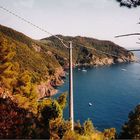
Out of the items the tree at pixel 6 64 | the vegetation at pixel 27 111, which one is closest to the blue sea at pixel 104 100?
the vegetation at pixel 27 111

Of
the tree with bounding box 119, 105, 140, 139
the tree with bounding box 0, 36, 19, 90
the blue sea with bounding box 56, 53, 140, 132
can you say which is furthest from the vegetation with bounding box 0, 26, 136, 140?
the blue sea with bounding box 56, 53, 140, 132

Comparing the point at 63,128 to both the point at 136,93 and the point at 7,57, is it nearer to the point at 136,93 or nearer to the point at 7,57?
the point at 7,57

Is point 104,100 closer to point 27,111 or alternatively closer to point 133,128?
point 133,128

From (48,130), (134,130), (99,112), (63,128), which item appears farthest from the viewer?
(99,112)

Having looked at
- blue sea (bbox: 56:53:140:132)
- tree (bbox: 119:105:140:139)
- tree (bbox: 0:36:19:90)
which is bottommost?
blue sea (bbox: 56:53:140:132)

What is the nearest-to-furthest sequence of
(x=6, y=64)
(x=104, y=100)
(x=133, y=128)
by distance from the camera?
(x=133, y=128) < (x=6, y=64) < (x=104, y=100)

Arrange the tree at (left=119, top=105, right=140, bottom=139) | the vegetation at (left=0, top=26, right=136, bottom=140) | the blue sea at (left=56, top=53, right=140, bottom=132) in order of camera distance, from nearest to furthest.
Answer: the vegetation at (left=0, top=26, right=136, bottom=140) < the tree at (left=119, top=105, right=140, bottom=139) < the blue sea at (left=56, top=53, right=140, bottom=132)

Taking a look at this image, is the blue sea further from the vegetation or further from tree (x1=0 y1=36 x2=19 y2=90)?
tree (x1=0 y1=36 x2=19 y2=90)

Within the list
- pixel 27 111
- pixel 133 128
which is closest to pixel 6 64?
pixel 27 111

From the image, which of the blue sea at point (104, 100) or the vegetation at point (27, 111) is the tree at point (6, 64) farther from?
the blue sea at point (104, 100)

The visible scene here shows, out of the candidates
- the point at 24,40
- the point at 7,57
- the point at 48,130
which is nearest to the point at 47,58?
the point at 24,40

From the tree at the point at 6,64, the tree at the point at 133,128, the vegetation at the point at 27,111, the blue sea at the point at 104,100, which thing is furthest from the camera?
the blue sea at the point at 104,100
